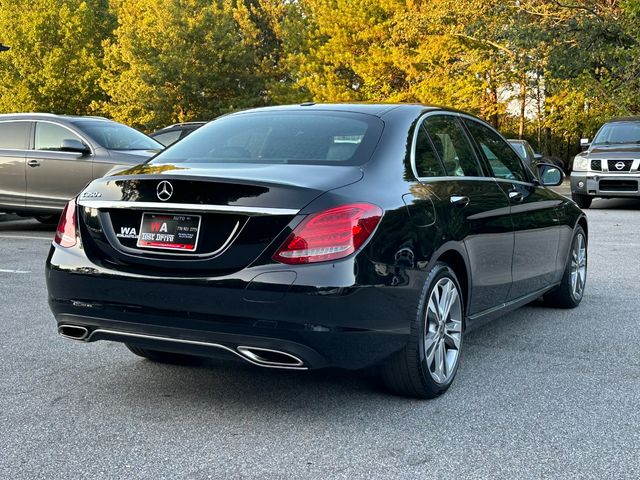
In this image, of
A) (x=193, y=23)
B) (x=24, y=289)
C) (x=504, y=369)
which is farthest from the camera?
(x=193, y=23)

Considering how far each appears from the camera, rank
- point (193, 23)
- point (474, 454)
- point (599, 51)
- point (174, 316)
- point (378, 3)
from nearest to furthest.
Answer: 1. point (474, 454)
2. point (174, 316)
3. point (599, 51)
4. point (378, 3)
5. point (193, 23)

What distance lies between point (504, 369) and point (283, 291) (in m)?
1.82

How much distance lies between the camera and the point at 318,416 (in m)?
4.03

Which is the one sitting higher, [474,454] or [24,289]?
[474,454]

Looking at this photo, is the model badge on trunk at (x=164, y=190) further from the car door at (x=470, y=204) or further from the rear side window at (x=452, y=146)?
the rear side window at (x=452, y=146)

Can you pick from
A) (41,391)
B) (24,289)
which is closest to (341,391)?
(41,391)

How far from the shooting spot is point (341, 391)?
4.45m

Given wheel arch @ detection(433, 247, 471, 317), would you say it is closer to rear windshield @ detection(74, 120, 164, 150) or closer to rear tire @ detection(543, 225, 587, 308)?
rear tire @ detection(543, 225, 587, 308)

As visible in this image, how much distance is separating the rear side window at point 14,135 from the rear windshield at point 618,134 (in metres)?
11.3

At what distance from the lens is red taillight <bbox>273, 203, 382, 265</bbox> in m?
3.66

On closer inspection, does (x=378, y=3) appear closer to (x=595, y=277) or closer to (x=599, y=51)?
(x=599, y=51)

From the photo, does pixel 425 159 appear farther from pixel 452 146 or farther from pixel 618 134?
pixel 618 134

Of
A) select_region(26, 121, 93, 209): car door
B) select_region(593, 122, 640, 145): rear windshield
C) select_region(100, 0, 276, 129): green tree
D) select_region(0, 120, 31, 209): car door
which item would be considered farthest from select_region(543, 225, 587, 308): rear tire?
select_region(100, 0, 276, 129): green tree

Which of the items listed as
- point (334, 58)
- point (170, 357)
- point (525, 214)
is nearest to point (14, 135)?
point (170, 357)
